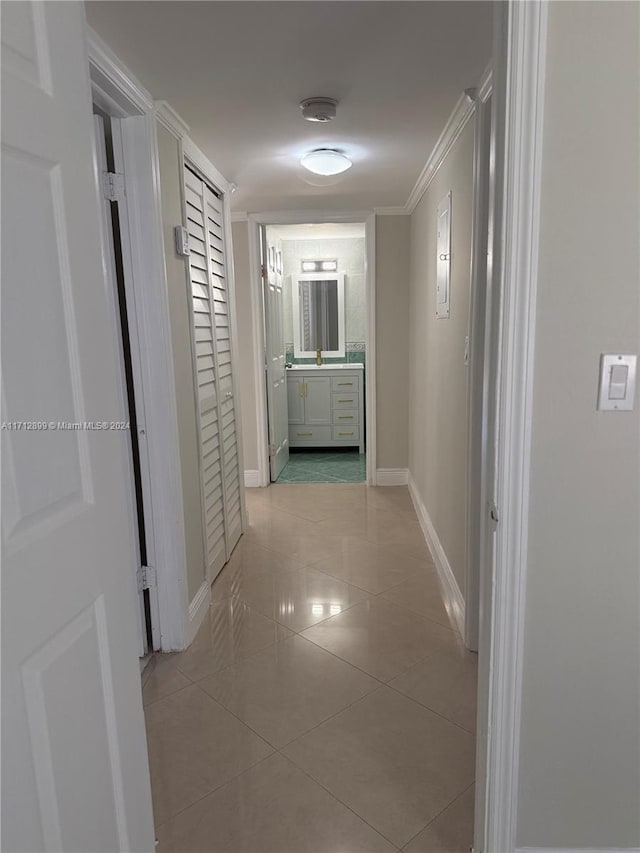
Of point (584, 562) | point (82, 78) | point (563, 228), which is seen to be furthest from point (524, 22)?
point (584, 562)

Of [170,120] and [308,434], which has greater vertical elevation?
[170,120]

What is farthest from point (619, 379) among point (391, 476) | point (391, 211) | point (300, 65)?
point (391, 476)

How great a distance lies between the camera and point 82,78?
1018mm

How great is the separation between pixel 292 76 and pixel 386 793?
2285mm

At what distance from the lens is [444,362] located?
2855 millimetres

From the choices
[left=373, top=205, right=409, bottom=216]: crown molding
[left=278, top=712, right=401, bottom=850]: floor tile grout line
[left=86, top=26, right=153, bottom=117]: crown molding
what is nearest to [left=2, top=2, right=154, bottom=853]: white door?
[left=278, top=712, right=401, bottom=850]: floor tile grout line

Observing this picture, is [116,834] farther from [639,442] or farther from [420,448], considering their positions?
[420,448]

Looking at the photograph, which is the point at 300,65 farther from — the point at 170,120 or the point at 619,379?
the point at 619,379

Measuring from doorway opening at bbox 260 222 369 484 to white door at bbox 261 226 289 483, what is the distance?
0.02 metres

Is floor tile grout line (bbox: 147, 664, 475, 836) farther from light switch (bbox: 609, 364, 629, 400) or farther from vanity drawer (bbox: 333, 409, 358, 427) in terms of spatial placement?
vanity drawer (bbox: 333, 409, 358, 427)

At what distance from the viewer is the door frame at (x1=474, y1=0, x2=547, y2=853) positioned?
3.39ft

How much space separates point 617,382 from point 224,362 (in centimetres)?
239

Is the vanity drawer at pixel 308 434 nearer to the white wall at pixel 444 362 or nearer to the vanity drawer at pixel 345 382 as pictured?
the vanity drawer at pixel 345 382

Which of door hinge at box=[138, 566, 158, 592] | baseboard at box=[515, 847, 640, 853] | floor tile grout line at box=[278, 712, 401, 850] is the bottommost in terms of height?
floor tile grout line at box=[278, 712, 401, 850]
